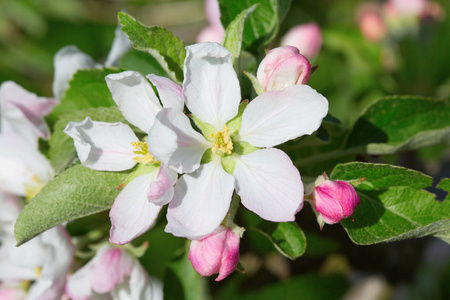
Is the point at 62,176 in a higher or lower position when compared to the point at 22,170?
higher

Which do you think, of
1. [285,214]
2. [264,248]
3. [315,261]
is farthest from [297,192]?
[315,261]

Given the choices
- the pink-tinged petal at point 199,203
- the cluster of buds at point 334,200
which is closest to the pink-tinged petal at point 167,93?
the pink-tinged petal at point 199,203

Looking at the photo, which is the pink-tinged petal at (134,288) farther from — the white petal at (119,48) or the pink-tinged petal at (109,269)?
the white petal at (119,48)

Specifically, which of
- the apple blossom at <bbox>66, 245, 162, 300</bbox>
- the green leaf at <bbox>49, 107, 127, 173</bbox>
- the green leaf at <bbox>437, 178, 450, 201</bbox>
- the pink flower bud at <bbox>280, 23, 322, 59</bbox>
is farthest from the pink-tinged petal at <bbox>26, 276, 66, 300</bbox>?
the pink flower bud at <bbox>280, 23, 322, 59</bbox>

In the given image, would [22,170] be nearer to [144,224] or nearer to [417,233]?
[144,224]

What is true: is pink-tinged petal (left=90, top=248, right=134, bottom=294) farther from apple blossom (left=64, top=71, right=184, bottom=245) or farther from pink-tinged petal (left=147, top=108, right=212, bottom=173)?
pink-tinged petal (left=147, top=108, right=212, bottom=173)
